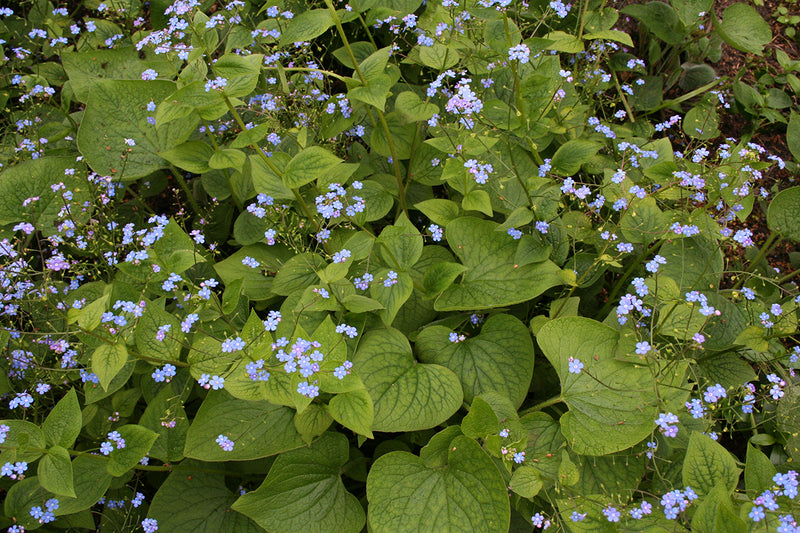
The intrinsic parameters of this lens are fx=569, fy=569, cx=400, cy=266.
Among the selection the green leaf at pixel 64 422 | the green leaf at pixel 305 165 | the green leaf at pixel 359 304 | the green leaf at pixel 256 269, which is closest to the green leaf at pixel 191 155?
the green leaf at pixel 256 269

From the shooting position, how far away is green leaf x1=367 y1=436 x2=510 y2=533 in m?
2.21

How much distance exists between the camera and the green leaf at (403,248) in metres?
2.52

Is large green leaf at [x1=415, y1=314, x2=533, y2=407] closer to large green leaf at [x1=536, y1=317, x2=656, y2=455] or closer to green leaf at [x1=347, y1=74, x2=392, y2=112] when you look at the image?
large green leaf at [x1=536, y1=317, x2=656, y2=455]

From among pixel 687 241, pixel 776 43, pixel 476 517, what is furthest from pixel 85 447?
pixel 776 43

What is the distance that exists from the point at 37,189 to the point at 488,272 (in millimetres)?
2474

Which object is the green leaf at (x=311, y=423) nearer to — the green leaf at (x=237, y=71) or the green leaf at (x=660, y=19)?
the green leaf at (x=237, y=71)

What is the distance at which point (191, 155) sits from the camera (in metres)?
2.77

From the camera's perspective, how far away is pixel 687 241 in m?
2.82

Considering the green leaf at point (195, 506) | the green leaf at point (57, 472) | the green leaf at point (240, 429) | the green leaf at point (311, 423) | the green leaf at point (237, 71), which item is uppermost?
the green leaf at point (237, 71)

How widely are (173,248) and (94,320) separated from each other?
2.02 feet

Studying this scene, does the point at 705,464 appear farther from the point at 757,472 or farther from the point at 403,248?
the point at 403,248

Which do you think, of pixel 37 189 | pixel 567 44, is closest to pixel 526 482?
pixel 567 44

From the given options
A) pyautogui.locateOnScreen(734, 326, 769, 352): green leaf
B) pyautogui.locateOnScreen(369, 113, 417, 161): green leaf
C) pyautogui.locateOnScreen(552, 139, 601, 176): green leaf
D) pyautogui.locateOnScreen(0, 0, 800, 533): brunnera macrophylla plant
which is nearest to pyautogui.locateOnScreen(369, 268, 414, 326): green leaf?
pyautogui.locateOnScreen(0, 0, 800, 533): brunnera macrophylla plant

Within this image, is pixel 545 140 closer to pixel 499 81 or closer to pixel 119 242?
pixel 499 81
